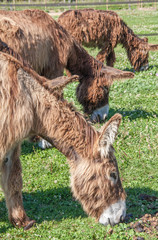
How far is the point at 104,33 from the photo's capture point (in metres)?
10.8

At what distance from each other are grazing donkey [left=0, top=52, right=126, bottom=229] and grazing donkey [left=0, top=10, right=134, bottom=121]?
2.43m

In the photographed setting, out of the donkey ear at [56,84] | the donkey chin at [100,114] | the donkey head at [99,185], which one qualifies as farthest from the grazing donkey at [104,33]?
the donkey head at [99,185]

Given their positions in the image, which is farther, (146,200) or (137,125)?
(137,125)

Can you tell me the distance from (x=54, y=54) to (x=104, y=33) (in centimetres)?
467

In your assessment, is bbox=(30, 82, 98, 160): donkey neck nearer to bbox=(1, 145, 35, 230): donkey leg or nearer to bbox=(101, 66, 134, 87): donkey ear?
bbox=(1, 145, 35, 230): donkey leg

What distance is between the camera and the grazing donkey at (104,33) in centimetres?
1057

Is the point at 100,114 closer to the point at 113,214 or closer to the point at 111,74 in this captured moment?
the point at 111,74

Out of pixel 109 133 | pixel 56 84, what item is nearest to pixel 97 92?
pixel 56 84

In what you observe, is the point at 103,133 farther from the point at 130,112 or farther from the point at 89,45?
the point at 89,45

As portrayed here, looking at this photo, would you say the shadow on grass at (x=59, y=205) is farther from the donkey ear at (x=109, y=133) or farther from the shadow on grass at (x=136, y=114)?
the shadow on grass at (x=136, y=114)

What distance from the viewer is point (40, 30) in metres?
6.39

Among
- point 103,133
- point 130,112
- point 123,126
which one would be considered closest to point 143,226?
point 103,133

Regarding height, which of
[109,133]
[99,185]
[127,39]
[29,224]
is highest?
[109,133]

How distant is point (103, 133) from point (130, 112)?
4.14 m
